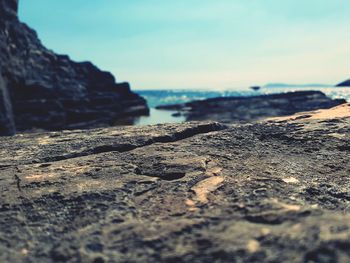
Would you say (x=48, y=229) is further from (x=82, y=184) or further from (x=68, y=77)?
(x=68, y=77)

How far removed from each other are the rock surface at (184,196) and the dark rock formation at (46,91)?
23.3 metres

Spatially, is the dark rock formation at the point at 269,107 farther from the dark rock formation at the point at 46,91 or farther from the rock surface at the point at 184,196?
the rock surface at the point at 184,196

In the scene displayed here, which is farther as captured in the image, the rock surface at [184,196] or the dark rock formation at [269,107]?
the dark rock formation at [269,107]

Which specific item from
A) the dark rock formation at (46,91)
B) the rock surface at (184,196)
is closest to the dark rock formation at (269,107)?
the dark rock formation at (46,91)

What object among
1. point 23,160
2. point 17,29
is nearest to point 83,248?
point 23,160

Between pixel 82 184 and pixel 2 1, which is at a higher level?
pixel 2 1

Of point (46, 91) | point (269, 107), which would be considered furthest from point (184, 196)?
point (269, 107)

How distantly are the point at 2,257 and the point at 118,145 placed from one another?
2360 mm

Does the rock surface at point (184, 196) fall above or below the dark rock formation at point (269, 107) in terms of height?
above

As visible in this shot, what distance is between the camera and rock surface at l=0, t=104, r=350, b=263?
204 cm

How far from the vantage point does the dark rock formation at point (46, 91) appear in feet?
115

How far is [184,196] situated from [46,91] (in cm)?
4252

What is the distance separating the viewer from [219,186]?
9.64 ft

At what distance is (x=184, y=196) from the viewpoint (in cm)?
281
